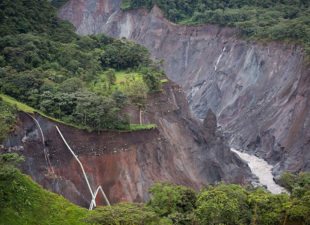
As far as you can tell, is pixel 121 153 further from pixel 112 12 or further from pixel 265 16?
pixel 112 12

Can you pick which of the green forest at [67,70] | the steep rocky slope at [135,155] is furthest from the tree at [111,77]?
the steep rocky slope at [135,155]

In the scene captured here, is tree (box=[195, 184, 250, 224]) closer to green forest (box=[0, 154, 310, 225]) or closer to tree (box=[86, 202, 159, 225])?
green forest (box=[0, 154, 310, 225])

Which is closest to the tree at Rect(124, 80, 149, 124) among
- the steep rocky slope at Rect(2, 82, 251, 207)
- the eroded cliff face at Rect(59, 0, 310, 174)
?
the steep rocky slope at Rect(2, 82, 251, 207)

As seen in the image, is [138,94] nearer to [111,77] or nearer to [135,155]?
[111,77]

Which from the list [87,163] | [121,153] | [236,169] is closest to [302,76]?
[236,169]

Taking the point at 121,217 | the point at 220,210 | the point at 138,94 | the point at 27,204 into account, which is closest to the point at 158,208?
the point at 220,210

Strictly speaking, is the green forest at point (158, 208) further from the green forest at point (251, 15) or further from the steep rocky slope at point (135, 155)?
the green forest at point (251, 15)
